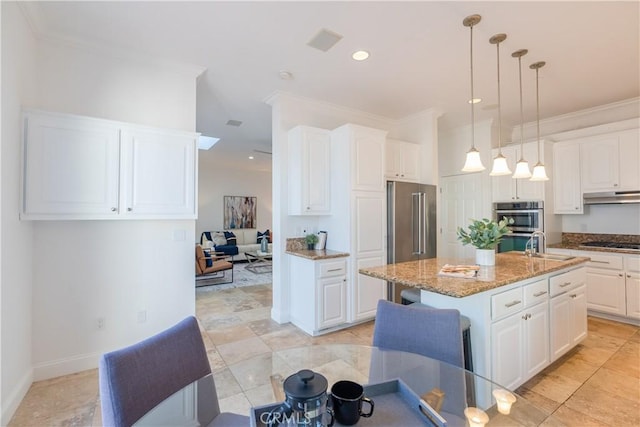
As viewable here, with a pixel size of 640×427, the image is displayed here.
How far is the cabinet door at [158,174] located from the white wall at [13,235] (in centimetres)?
67

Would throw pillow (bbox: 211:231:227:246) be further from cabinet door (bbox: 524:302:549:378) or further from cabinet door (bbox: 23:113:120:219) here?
cabinet door (bbox: 524:302:549:378)

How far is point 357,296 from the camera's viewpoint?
11.8 feet

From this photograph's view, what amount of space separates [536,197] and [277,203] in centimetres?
378

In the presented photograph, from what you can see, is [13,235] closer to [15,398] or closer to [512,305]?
[15,398]

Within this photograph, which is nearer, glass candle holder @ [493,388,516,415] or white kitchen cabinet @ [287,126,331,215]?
glass candle holder @ [493,388,516,415]

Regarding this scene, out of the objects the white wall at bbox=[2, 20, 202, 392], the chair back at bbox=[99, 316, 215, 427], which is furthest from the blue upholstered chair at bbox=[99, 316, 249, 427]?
the white wall at bbox=[2, 20, 202, 392]

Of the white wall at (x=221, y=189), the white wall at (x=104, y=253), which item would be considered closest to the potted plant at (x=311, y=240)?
the white wall at (x=104, y=253)

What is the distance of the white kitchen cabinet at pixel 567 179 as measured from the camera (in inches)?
163

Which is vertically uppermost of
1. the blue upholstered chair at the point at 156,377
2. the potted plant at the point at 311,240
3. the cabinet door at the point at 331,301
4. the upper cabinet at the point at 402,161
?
the upper cabinet at the point at 402,161

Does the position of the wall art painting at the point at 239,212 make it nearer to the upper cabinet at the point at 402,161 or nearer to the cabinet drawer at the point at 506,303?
the upper cabinet at the point at 402,161

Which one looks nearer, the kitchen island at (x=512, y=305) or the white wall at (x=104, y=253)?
the kitchen island at (x=512, y=305)

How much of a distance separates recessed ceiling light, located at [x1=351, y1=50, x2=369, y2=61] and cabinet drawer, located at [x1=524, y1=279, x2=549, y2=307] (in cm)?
244

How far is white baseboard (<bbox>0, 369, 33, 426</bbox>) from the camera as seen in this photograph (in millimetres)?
1906

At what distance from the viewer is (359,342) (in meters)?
3.20
